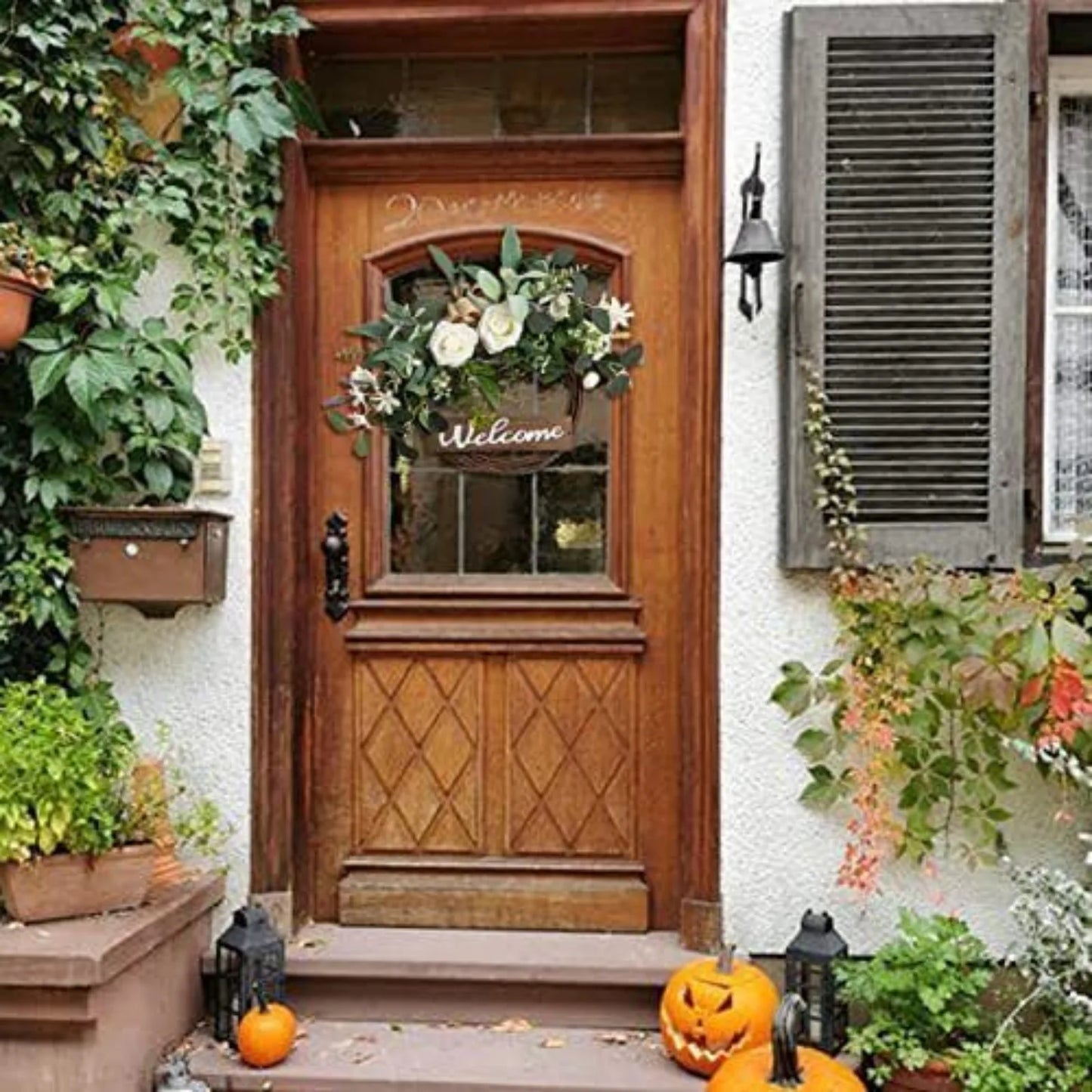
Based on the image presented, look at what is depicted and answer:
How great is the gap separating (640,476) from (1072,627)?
1.22m

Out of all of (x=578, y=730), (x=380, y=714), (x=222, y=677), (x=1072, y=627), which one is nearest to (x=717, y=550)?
(x=578, y=730)

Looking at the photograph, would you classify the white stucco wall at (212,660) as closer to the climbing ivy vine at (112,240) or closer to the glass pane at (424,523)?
the climbing ivy vine at (112,240)

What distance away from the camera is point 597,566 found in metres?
3.37

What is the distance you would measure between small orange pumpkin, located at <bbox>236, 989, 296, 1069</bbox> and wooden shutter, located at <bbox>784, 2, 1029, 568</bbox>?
1.77 m

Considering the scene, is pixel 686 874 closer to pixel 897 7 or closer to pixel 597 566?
pixel 597 566

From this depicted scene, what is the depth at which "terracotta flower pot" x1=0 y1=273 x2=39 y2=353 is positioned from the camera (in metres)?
2.90

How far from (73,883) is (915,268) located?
2670 mm

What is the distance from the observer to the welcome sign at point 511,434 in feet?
10.8

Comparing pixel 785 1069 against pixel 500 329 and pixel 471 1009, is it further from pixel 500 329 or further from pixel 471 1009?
pixel 500 329

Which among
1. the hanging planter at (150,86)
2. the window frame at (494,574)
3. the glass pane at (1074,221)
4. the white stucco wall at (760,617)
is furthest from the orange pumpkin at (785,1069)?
the hanging planter at (150,86)

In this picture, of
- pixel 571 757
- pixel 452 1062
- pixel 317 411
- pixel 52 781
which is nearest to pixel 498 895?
pixel 571 757

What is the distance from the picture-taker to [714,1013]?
2.75 m

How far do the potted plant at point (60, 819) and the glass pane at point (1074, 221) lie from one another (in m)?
2.89

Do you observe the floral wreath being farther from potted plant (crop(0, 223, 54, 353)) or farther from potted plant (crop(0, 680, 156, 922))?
potted plant (crop(0, 680, 156, 922))
